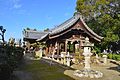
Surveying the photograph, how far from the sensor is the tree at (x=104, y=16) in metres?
43.5

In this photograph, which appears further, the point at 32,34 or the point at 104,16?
the point at 32,34

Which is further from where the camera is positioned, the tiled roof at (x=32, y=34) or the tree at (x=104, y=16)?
the tiled roof at (x=32, y=34)

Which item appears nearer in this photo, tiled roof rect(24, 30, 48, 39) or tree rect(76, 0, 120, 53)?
tree rect(76, 0, 120, 53)

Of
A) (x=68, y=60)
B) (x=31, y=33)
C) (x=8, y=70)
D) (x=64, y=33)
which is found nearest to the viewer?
(x=8, y=70)

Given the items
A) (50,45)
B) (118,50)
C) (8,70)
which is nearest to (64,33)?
(50,45)

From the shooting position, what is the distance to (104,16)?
44312 mm

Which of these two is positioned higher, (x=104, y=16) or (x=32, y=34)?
(x=104, y=16)

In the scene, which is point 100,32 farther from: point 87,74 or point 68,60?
point 87,74

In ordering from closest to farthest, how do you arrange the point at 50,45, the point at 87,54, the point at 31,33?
the point at 87,54 → the point at 50,45 → the point at 31,33

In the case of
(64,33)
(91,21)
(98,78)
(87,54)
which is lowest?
(98,78)

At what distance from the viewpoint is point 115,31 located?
43.2 m

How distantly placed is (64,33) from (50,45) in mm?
4742

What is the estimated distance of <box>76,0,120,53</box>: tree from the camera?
43531 millimetres

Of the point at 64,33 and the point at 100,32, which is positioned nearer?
the point at 64,33
